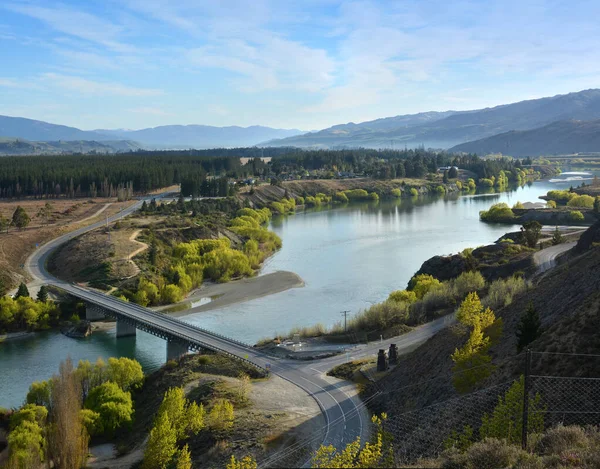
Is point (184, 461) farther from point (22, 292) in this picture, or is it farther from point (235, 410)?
point (22, 292)

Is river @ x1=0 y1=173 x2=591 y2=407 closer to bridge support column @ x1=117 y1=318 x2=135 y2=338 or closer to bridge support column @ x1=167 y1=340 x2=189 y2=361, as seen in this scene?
bridge support column @ x1=117 y1=318 x2=135 y2=338

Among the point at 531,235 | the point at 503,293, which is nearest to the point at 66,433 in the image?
the point at 503,293

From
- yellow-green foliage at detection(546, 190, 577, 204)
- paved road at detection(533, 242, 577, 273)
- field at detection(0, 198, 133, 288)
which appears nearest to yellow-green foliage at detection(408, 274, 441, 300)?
paved road at detection(533, 242, 577, 273)

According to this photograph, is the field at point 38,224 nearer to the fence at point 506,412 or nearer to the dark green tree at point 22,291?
the dark green tree at point 22,291

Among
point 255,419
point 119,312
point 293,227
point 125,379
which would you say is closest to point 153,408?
point 125,379

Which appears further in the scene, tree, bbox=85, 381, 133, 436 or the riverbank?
the riverbank

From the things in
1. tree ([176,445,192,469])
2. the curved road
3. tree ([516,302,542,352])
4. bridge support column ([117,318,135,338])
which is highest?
tree ([516,302,542,352])

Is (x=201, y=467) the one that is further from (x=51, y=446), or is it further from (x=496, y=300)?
(x=496, y=300)
